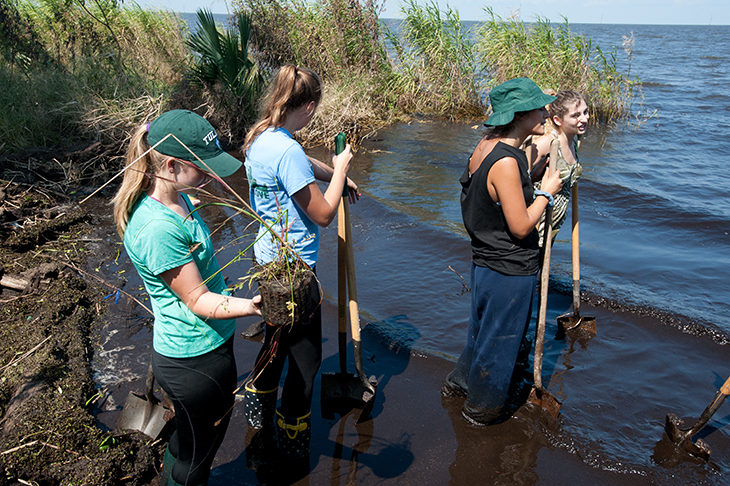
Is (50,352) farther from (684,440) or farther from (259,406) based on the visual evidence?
(684,440)

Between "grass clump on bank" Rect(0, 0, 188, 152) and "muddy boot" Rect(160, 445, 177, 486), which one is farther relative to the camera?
"grass clump on bank" Rect(0, 0, 188, 152)

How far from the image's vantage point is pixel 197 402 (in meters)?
2.14

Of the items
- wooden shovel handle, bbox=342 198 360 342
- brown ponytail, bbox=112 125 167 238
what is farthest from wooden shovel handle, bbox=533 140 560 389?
brown ponytail, bbox=112 125 167 238

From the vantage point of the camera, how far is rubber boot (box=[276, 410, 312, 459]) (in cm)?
288

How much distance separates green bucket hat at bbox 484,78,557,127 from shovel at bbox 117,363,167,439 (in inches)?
108

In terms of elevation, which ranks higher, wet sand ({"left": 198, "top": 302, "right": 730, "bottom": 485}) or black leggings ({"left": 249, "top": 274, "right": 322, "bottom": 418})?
black leggings ({"left": 249, "top": 274, "right": 322, "bottom": 418})

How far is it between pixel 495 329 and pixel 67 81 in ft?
32.5

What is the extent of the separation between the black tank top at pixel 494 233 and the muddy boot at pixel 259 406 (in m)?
1.60

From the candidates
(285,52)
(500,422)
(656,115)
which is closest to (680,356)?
(500,422)

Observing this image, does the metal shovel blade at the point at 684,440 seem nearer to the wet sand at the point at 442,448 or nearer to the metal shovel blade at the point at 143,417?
the wet sand at the point at 442,448

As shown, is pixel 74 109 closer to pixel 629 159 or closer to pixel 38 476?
pixel 38 476

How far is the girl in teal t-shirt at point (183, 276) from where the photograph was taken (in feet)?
6.51

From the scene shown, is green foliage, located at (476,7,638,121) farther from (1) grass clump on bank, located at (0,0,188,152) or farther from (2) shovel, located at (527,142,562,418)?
(2) shovel, located at (527,142,562,418)

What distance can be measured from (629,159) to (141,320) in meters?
11.1
